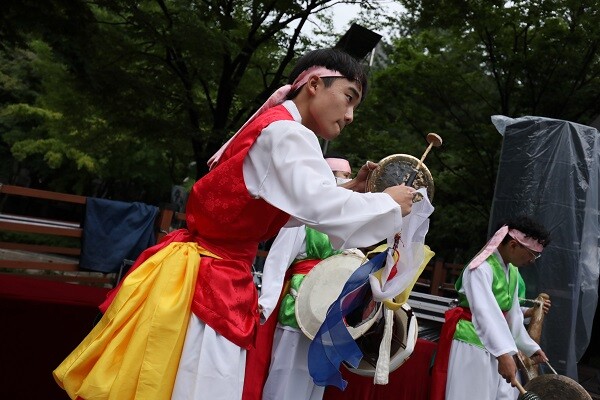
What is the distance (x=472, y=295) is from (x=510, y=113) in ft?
24.4

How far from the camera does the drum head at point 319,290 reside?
3.93 m

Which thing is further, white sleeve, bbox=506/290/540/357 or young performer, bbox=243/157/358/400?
white sleeve, bbox=506/290/540/357

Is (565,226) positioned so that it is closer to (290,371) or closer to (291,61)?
(290,371)

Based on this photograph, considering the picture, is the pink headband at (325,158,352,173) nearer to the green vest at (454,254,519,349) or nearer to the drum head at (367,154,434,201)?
the green vest at (454,254,519,349)

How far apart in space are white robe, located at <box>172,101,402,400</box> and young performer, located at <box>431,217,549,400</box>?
2421 mm

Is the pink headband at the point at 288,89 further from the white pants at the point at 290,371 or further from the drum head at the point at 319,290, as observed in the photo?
the white pants at the point at 290,371

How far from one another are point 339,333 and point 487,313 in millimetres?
1634

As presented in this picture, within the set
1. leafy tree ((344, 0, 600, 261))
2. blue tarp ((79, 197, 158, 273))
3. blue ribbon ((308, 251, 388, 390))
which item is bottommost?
blue tarp ((79, 197, 158, 273))

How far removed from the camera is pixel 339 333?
285cm

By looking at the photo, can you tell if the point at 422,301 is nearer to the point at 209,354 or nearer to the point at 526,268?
the point at 526,268

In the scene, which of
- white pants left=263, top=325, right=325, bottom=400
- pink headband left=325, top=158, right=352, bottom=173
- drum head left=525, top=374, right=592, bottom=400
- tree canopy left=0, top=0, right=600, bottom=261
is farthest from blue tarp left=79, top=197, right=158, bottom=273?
drum head left=525, top=374, right=592, bottom=400

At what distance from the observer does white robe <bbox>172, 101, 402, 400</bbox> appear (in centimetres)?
197

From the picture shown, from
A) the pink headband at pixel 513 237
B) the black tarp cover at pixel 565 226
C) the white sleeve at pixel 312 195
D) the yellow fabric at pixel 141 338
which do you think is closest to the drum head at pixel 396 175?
the white sleeve at pixel 312 195

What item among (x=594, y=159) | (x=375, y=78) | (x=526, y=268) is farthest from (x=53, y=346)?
(x=375, y=78)
